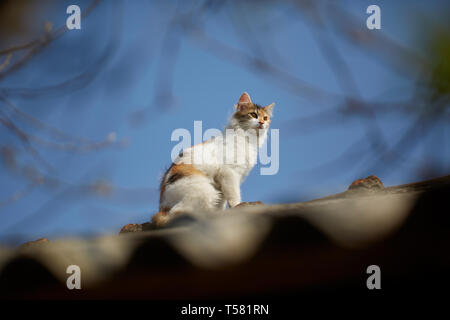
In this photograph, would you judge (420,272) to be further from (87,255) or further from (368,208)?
(87,255)

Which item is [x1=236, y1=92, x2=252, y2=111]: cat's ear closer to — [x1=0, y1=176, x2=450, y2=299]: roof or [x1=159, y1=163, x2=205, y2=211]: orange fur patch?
[x1=159, y1=163, x2=205, y2=211]: orange fur patch

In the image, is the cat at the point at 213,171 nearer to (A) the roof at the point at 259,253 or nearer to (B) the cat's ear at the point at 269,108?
(B) the cat's ear at the point at 269,108

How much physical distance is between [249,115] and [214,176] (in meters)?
1.33

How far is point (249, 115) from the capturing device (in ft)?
18.8

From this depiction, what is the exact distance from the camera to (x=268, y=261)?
63.3 inches

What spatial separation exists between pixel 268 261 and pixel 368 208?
409 mm

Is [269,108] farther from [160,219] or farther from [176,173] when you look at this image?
[160,219]

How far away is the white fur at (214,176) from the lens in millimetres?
4203

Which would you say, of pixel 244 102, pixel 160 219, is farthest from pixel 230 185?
pixel 244 102

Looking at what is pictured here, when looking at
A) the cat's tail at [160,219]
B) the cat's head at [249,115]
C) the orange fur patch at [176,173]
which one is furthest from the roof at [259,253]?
the cat's head at [249,115]

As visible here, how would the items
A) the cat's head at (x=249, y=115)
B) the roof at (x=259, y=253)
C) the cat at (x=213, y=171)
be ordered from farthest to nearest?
the cat's head at (x=249, y=115) → the cat at (x=213, y=171) → the roof at (x=259, y=253)

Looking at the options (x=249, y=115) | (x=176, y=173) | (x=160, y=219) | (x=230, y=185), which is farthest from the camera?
(x=249, y=115)

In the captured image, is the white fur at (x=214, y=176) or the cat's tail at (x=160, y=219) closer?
the cat's tail at (x=160, y=219)
